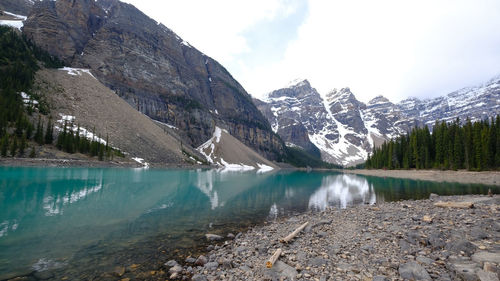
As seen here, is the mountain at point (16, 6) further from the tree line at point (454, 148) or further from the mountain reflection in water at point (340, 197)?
the tree line at point (454, 148)

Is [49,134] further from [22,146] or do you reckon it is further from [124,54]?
[124,54]

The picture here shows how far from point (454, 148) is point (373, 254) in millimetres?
72358

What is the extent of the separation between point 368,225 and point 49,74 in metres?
128

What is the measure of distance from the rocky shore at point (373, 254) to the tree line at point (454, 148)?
5880cm

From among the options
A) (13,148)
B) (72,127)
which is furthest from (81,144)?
(13,148)

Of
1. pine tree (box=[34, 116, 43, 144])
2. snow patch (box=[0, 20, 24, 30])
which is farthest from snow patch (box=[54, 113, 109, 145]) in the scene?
snow patch (box=[0, 20, 24, 30])

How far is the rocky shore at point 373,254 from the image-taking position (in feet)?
21.8

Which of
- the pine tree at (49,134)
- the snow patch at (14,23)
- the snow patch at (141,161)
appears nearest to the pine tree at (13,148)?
the pine tree at (49,134)

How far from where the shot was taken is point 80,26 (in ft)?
514

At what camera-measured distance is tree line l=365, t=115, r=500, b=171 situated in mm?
54188

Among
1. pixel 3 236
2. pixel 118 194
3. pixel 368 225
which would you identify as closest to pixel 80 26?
pixel 118 194

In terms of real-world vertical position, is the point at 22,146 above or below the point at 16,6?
below

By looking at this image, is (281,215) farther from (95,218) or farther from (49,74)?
(49,74)

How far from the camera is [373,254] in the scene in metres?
8.39
